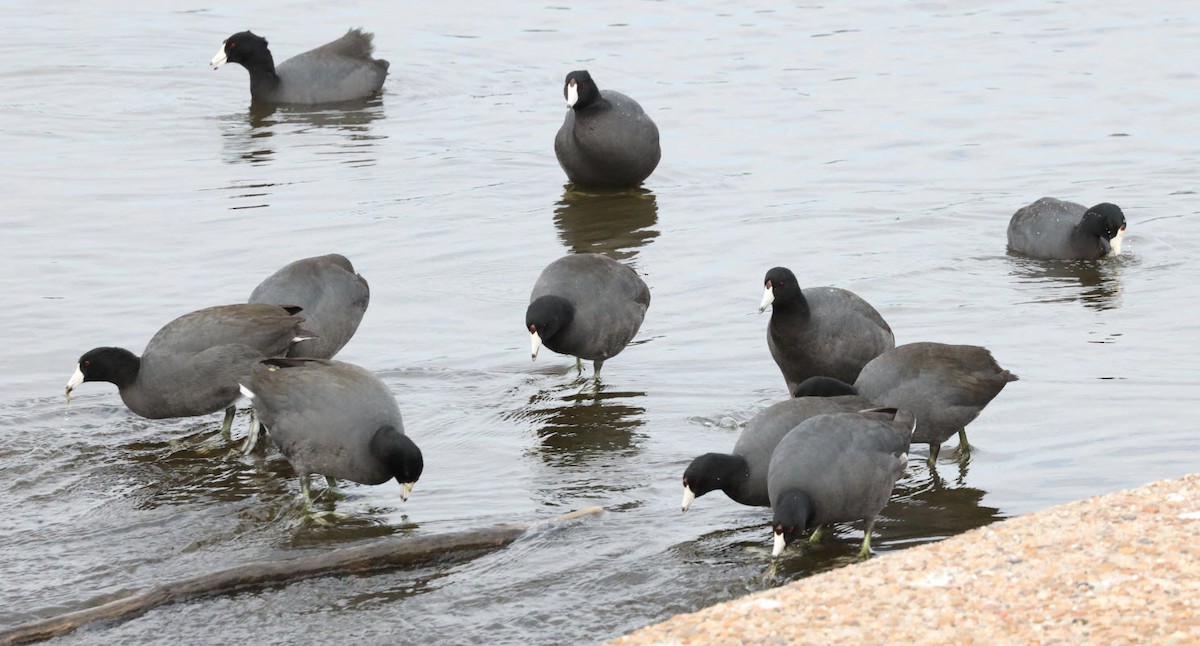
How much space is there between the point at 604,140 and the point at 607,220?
0.79 meters

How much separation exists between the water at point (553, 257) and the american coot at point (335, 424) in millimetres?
236

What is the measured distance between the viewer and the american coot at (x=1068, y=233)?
10.8 metres

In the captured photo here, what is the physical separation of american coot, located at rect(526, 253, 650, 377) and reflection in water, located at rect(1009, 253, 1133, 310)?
2982mm

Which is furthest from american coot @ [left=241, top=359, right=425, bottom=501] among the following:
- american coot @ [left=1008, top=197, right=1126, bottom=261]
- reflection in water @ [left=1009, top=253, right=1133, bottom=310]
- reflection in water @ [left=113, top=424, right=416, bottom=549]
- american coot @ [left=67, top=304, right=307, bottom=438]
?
american coot @ [left=1008, top=197, right=1126, bottom=261]

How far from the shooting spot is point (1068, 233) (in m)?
10.9

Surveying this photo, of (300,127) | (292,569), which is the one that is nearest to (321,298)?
(292,569)

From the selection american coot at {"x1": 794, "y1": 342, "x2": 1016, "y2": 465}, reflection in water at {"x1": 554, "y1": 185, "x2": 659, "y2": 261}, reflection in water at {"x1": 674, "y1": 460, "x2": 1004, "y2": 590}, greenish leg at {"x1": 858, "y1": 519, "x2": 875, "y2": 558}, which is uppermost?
reflection in water at {"x1": 554, "y1": 185, "x2": 659, "y2": 261}

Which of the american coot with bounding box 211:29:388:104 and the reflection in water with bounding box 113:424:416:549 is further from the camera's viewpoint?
the american coot with bounding box 211:29:388:104

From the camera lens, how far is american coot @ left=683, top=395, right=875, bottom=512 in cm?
629

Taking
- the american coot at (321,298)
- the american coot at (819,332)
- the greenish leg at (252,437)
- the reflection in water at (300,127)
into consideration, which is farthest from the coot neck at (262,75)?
the american coot at (819,332)

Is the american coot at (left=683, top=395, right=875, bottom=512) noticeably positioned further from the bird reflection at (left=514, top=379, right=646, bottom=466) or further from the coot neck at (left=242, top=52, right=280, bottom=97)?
the coot neck at (left=242, top=52, right=280, bottom=97)

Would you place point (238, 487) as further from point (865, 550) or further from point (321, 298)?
point (865, 550)

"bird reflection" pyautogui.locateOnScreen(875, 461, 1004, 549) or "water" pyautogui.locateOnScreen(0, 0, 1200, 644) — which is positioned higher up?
"water" pyautogui.locateOnScreen(0, 0, 1200, 644)

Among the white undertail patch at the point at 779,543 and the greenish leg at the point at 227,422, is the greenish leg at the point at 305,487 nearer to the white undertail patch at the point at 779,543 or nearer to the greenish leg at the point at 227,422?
the greenish leg at the point at 227,422
